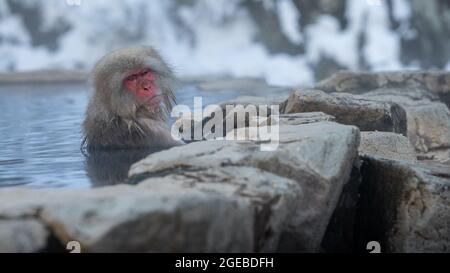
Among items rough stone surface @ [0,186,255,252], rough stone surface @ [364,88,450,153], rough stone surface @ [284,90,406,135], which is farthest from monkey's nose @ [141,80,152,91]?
rough stone surface @ [364,88,450,153]

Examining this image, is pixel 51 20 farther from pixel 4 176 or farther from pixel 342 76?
pixel 4 176

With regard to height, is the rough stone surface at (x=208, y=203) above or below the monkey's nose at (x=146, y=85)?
below

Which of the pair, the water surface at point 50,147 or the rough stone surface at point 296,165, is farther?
the water surface at point 50,147

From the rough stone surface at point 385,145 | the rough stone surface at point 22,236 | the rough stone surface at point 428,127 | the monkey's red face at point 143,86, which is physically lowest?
the rough stone surface at point 428,127

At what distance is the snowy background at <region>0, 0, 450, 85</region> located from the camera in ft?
46.5

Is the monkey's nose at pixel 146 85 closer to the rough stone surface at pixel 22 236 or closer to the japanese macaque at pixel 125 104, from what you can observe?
the japanese macaque at pixel 125 104

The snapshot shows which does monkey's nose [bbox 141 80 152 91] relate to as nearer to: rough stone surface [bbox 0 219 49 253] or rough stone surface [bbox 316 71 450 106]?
rough stone surface [bbox 0 219 49 253]

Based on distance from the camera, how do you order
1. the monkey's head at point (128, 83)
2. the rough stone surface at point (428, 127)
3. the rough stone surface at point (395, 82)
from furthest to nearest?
the rough stone surface at point (395, 82), the rough stone surface at point (428, 127), the monkey's head at point (128, 83)

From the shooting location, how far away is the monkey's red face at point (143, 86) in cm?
404

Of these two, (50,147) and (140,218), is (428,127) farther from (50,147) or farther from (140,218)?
(140,218)

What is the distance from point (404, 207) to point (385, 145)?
3.53 ft

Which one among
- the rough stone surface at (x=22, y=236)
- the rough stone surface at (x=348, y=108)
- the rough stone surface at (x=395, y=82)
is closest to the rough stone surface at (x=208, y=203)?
the rough stone surface at (x=22, y=236)

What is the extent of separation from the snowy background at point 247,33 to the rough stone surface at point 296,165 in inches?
414

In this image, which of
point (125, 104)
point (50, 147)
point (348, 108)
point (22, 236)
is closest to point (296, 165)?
point (22, 236)
